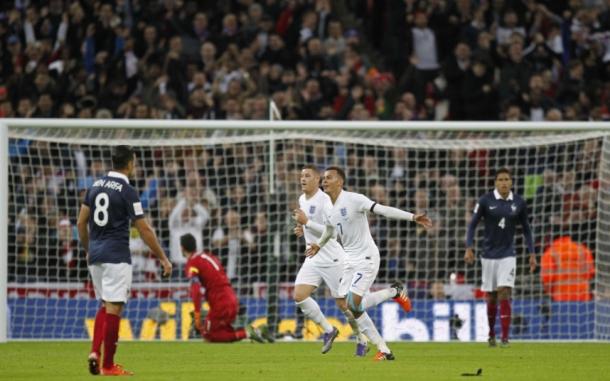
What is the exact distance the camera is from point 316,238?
613 inches

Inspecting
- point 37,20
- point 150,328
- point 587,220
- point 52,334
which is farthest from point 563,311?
point 37,20

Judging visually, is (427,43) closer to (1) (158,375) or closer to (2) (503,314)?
(2) (503,314)

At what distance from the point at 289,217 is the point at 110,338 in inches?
319

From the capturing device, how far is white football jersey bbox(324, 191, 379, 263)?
45.2 ft

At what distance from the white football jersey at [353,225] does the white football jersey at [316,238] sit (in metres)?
1.55

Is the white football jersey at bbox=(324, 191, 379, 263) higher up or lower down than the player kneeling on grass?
higher up

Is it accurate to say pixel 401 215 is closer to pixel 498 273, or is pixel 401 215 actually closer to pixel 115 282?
pixel 115 282

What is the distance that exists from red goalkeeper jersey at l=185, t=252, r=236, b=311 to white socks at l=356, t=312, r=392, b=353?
4593mm

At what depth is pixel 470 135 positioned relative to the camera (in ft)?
69.8

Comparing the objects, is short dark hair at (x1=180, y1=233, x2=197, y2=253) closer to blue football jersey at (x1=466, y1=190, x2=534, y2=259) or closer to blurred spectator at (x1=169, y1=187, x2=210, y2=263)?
blurred spectator at (x1=169, y1=187, x2=210, y2=263)

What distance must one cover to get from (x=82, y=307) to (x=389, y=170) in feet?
17.4

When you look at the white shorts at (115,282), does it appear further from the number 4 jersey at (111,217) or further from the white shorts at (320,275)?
the white shorts at (320,275)

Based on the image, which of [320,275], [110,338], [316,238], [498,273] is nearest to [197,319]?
[320,275]

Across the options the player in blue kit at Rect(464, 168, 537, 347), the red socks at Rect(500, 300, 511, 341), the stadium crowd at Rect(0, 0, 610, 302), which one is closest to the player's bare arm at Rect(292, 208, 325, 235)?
the player in blue kit at Rect(464, 168, 537, 347)
